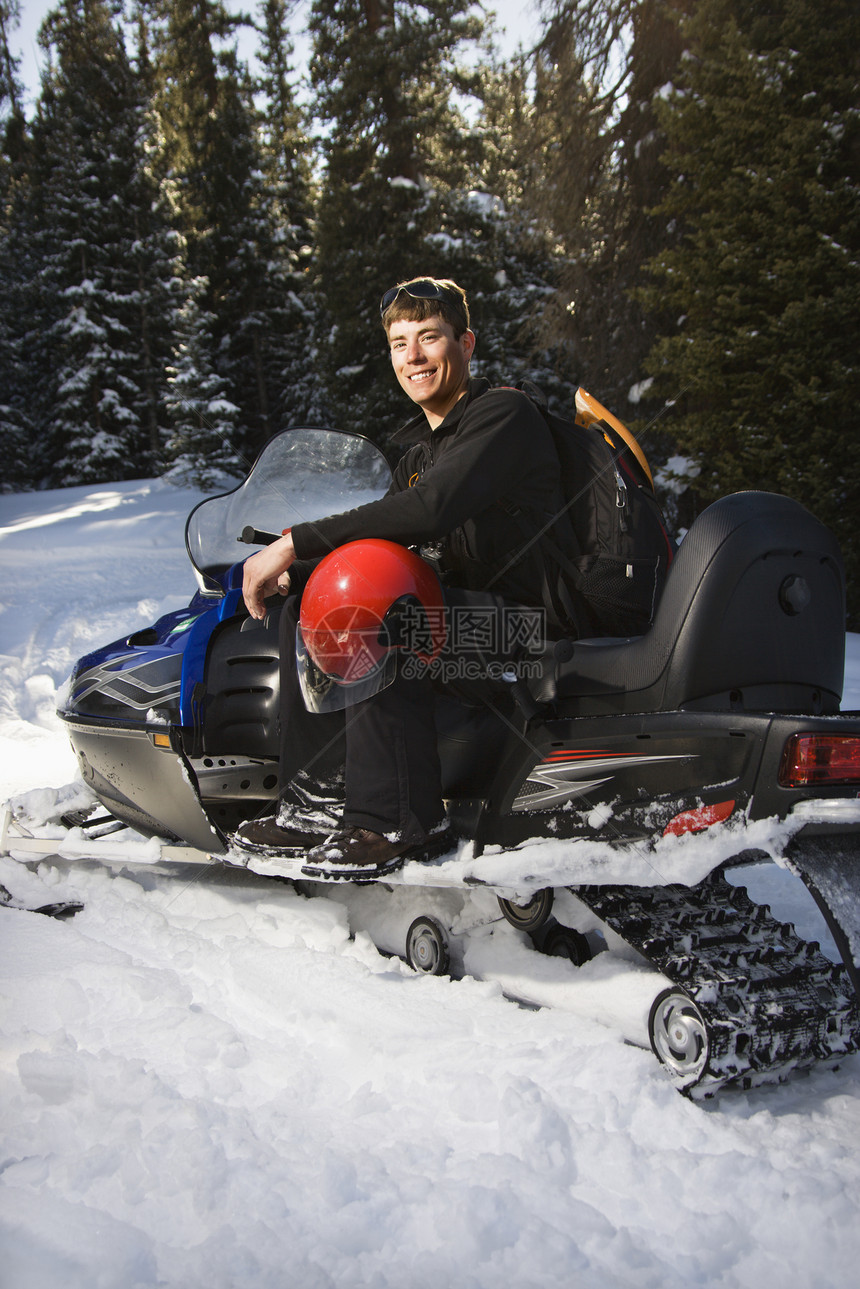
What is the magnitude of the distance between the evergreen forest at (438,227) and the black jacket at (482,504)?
80.6 inches

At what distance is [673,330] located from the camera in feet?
28.6

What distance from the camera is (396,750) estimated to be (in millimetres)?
1852

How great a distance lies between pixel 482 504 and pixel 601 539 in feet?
0.94

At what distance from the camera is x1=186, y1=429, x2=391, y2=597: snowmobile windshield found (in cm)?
253

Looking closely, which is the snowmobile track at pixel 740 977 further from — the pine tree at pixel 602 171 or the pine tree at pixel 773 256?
the pine tree at pixel 602 171

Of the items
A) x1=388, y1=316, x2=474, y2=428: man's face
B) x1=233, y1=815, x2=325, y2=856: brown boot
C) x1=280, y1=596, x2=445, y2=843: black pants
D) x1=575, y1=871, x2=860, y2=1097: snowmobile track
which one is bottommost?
x1=575, y1=871, x2=860, y2=1097: snowmobile track

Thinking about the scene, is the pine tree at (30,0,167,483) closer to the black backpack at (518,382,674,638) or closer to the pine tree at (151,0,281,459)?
the pine tree at (151,0,281,459)

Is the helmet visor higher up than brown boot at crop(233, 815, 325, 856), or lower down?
higher up

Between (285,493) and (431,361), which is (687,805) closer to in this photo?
(431,361)

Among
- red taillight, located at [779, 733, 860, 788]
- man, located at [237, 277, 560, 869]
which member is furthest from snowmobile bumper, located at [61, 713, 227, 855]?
red taillight, located at [779, 733, 860, 788]

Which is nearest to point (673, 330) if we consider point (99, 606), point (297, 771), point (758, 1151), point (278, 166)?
point (99, 606)

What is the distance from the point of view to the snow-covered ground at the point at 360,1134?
1177 mm

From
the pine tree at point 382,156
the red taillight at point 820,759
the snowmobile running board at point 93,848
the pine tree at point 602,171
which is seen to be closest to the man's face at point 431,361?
the red taillight at point 820,759

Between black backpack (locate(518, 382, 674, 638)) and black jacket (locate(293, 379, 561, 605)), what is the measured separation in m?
0.05
